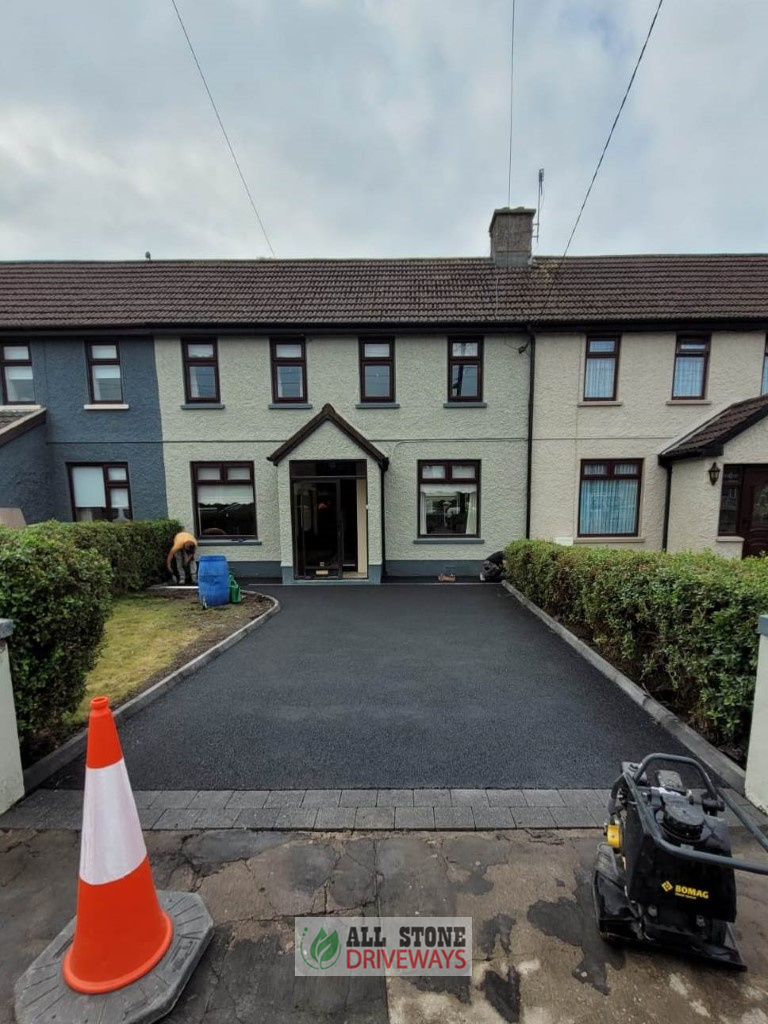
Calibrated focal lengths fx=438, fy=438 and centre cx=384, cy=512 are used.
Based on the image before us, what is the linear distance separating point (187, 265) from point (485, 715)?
45.6 ft

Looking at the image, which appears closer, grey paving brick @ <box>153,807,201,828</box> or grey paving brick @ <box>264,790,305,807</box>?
grey paving brick @ <box>153,807,201,828</box>

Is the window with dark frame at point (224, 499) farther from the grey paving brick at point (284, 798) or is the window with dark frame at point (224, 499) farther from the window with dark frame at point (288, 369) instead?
the grey paving brick at point (284, 798)

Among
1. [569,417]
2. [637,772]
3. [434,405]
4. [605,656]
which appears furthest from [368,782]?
[569,417]

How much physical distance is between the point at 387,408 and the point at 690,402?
24.0 feet

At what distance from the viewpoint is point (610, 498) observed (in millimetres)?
10945

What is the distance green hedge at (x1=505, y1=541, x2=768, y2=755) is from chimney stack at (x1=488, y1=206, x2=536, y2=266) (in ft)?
32.5

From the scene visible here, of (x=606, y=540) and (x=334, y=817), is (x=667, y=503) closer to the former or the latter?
(x=606, y=540)

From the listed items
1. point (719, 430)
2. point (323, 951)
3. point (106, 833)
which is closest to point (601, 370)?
point (719, 430)

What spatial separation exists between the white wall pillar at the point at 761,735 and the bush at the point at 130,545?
8.46 metres

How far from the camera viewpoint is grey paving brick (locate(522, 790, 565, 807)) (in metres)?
2.79

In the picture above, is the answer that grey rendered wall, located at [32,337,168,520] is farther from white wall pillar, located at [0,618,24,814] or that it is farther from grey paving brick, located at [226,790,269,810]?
grey paving brick, located at [226,790,269,810]

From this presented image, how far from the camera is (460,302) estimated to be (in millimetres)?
10984

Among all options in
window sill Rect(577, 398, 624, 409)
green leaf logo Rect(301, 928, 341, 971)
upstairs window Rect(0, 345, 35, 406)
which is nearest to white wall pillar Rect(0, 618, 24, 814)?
green leaf logo Rect(301, 928, 341, 971)

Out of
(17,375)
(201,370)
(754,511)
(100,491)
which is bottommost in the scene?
(754,511)
